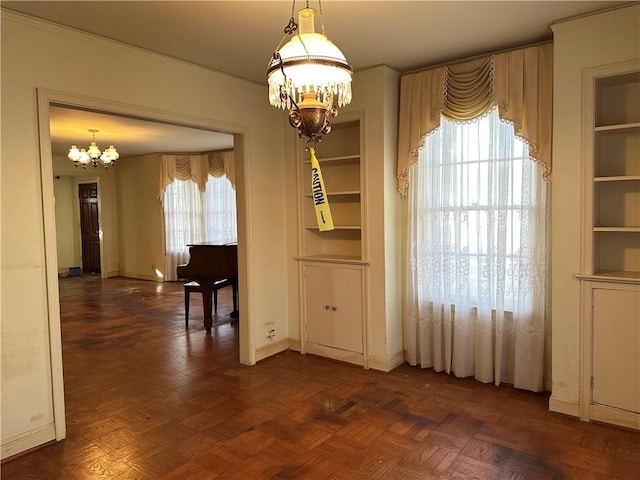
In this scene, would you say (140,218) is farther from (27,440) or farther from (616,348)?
(616,348)

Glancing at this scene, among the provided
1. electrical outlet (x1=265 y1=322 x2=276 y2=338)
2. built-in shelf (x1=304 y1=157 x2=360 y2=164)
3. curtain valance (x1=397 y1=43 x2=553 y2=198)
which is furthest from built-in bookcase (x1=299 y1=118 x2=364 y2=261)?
electrical outlet (x1=265 y1=322 x2=276 y2=338)

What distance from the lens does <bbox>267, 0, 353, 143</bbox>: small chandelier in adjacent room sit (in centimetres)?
187

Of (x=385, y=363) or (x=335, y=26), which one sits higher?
(x=335, y=26)

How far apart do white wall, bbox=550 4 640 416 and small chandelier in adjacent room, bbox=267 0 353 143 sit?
1.82 metres

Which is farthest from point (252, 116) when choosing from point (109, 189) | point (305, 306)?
point (109, 189)

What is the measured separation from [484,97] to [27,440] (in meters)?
3.84

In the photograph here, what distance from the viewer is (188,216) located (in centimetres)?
894

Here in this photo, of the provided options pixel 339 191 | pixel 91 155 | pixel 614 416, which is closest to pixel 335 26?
pixel 339 191

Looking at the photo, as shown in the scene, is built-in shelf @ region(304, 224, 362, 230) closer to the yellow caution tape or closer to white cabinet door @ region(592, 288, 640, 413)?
the yellow caution tape

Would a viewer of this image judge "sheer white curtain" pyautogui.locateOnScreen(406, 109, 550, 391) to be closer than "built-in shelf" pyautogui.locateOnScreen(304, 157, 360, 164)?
Yes

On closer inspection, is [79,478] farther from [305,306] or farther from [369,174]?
[369,174]

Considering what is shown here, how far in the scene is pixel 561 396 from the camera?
10.4 ft

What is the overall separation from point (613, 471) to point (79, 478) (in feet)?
9.38

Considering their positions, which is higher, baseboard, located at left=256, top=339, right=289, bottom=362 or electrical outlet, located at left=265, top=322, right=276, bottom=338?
electrical outlet, located at left=265, top=322, right=276, bottom=338
